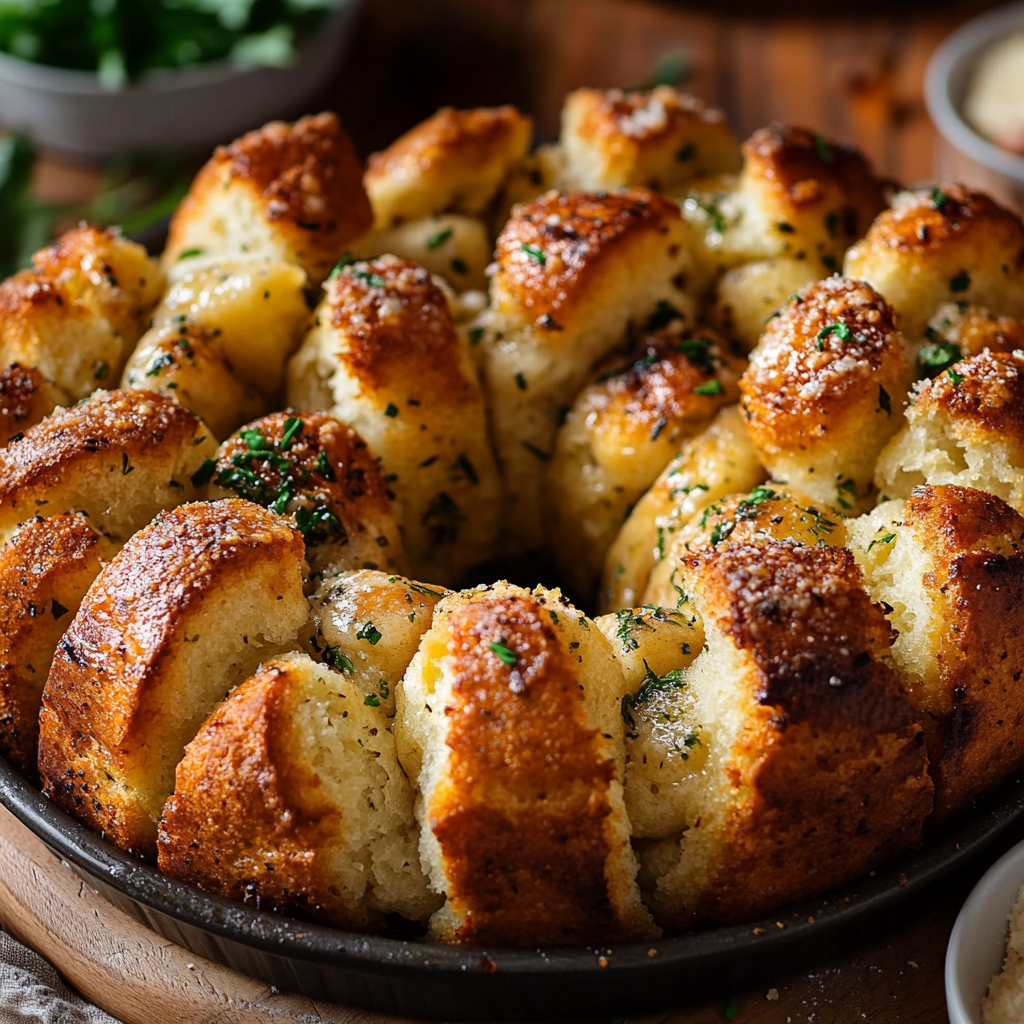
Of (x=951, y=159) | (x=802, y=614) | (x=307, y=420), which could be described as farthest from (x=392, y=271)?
(x=951, y=159)

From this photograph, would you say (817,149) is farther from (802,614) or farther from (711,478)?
(802,614)

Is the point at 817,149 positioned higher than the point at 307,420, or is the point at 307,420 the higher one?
the point at 817,149

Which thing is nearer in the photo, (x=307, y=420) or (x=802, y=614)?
(x=802, y=614)

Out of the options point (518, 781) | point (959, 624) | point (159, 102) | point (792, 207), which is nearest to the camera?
point (518, 781)

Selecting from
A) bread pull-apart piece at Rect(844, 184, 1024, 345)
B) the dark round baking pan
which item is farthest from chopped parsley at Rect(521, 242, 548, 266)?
the dark round baking pan

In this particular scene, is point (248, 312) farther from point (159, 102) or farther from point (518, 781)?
point (159, 102)

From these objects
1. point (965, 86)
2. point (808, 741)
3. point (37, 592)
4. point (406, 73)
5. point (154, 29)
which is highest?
point (154, 29)

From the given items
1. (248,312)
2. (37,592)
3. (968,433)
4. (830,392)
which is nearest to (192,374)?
(248,312)
